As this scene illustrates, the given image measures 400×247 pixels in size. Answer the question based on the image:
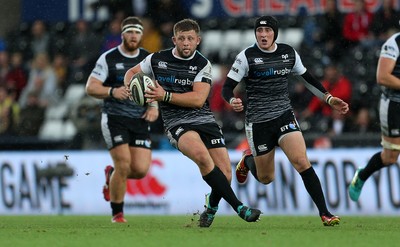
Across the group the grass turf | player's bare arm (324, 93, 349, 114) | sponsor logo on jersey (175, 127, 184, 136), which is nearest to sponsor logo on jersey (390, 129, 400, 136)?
the grass turf

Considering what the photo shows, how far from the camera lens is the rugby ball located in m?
11.6

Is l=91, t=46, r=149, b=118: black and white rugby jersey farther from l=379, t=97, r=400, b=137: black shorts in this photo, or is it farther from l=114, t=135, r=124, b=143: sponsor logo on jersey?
l=379, t=97, r=400, b=137: black shorts

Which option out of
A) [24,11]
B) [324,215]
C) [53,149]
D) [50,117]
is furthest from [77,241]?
[24,11]

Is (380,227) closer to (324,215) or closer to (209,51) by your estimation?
(324,215)

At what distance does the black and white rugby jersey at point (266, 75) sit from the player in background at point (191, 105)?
0.46 m

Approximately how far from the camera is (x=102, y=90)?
13.4 m

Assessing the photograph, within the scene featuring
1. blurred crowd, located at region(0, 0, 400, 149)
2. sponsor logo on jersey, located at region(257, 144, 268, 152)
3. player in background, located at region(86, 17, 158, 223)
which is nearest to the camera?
sponsor logo on jersey, located at region(257, 144, 268, 152)

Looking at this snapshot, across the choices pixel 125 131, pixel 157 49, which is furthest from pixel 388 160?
pixel 157 49

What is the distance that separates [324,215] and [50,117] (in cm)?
1035

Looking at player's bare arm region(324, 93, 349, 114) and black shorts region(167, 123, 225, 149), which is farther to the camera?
player's bare arm region(324, 93, 349, 114)

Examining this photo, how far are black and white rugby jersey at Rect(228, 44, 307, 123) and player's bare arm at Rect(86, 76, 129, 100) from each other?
164 centimetres

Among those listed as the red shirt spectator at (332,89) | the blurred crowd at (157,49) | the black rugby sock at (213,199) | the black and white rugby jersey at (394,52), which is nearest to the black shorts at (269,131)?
the black rugby sock at (213,199)

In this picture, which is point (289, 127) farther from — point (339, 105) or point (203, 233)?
point (203, 233)

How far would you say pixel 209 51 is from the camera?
21.4m
